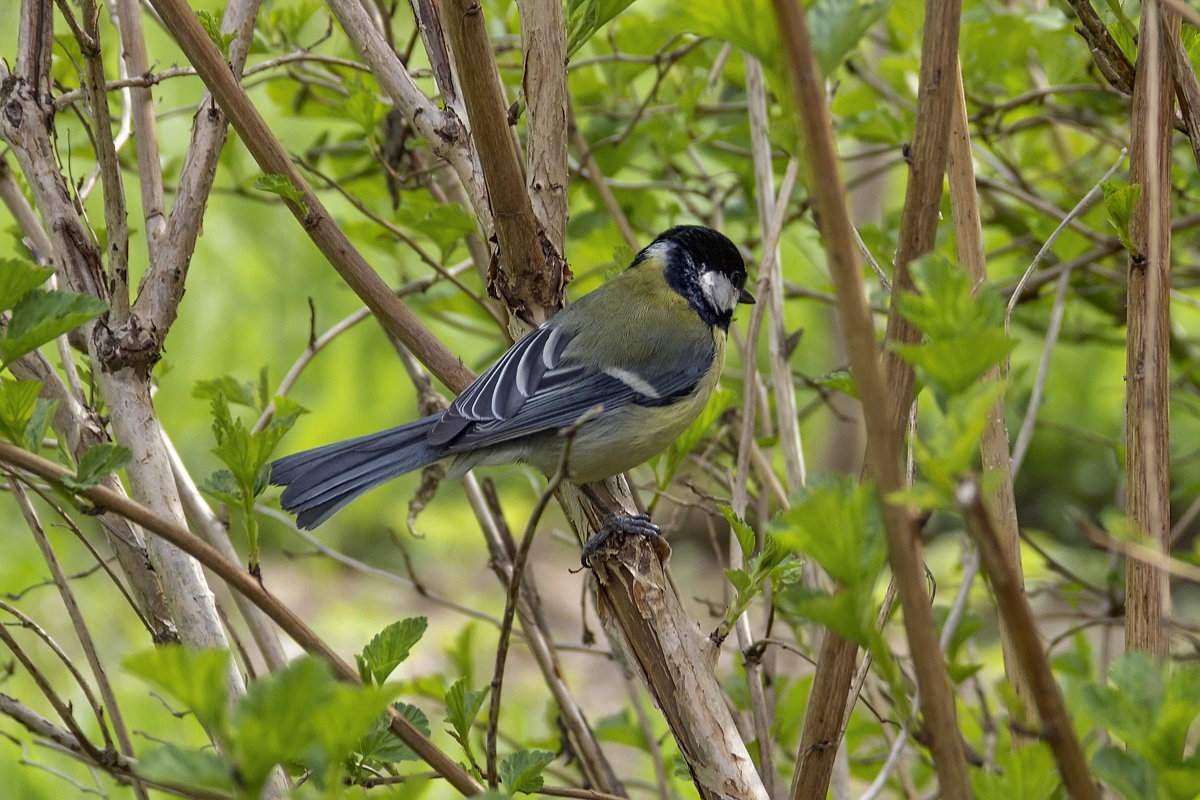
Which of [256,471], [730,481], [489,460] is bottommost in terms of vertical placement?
[256,471]

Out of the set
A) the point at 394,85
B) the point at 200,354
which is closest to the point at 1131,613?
the point at 394,85

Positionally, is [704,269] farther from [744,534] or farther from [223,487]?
[223,487]

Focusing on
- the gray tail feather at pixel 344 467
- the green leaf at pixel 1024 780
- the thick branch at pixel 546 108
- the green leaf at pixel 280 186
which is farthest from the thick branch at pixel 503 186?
Result: the green leaf at pixel 1024 780

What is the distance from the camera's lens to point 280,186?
103 cm

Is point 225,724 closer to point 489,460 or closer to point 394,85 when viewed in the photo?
point 394,85

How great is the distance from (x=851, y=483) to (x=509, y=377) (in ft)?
3.26

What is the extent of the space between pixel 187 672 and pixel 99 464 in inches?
9.8

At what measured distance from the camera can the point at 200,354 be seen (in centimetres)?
430

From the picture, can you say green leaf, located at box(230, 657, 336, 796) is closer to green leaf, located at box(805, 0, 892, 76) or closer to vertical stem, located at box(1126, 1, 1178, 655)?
green leaf, located at box(805, 0, 892, 76)

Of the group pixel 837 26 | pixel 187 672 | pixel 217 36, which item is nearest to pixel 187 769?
pixel 187 672

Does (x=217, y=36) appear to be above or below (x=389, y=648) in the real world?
above

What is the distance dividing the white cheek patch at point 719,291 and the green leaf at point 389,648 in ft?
3.81

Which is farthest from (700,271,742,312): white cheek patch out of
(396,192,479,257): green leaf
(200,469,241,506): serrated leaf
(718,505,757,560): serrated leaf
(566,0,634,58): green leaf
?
(200,469,241,506): serrated leaf

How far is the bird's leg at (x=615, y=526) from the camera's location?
3.93 ft
